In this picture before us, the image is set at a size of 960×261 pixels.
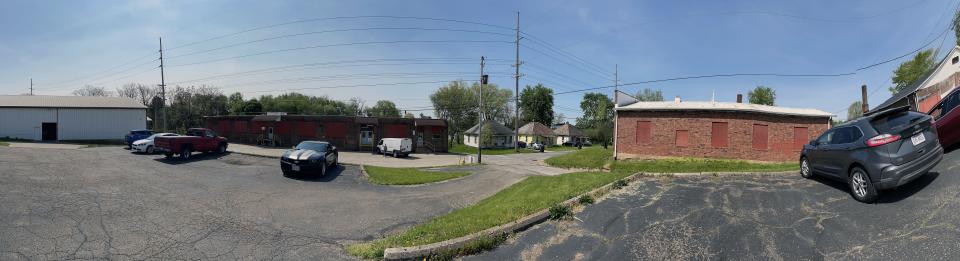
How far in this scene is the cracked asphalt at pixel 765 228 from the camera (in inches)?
190

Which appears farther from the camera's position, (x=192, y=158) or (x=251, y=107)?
(x=251, y=107)

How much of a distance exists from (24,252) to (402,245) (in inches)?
203

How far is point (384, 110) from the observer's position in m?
93.3

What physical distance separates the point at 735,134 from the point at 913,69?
41.2m

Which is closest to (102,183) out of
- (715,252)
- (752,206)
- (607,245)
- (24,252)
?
(24,252)

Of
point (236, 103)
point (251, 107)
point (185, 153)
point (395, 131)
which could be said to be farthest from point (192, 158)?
point (236, 103)

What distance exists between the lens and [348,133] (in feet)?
119

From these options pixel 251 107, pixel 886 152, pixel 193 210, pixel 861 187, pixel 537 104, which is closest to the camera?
pixel 886 152

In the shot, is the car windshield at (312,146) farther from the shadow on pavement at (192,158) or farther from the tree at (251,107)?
the tree at (251,107)

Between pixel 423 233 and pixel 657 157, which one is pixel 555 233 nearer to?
pixel 423 233

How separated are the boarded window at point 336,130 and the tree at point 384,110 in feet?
184

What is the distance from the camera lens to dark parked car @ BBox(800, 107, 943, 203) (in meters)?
6.29

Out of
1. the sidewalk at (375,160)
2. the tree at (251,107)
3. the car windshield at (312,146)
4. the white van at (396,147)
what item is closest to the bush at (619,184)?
the car windshield at (312,146)

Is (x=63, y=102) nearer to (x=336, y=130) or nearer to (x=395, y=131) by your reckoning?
(x=336, y=130)
